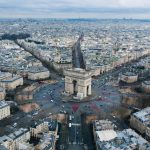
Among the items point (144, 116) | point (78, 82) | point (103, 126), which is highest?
point (78, 82)

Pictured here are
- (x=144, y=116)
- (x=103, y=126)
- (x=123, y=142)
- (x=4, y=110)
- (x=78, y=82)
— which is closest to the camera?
(x=123, y=142)

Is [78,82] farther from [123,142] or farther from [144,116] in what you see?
[123,142]

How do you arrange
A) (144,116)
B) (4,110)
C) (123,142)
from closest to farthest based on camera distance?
(123,142) < (144,116) < (4,110)

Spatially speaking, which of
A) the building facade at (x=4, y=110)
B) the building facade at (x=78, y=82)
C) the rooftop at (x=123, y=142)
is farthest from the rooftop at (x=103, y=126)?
the building facade at (x=78, y=82)

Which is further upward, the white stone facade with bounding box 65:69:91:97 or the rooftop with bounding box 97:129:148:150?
the white stone facade with bounding box 65:69:91:97

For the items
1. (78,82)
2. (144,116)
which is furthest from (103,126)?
(78,82)

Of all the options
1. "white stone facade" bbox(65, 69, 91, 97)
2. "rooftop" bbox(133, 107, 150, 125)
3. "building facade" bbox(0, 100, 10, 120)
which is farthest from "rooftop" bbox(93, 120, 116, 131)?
"white stone facade" bbox(65, 69, 91, 97)

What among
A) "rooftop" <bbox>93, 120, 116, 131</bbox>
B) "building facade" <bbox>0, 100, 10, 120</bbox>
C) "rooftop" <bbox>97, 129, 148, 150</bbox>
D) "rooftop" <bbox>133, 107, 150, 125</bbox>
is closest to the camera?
"rooftop" <bbox>97, 129, 148, 150</bbox>

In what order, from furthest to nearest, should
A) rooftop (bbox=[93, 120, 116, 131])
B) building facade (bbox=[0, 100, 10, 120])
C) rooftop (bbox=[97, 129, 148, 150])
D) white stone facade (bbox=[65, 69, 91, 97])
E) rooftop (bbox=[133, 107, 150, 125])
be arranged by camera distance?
white stone facade (bbox=[65, 69, 91, 97]), building facade (bbox=[0, 100, 10, 120]), rooftop (bbox=[133, 107, 150, 125]), rooftop (bbox=[93, 120, 116, 131]), rooftop (bbox=[97, 129, 148, 150])

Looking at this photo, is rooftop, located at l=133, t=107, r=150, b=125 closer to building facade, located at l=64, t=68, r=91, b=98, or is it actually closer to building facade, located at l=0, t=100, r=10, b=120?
building facade, located at l=64, t=68, r=91, b=98

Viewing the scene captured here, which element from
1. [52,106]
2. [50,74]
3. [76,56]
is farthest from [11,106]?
[76,56]

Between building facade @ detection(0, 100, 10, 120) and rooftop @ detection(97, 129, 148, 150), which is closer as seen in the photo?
rooftop @ detection(97, 129, 148, 150)

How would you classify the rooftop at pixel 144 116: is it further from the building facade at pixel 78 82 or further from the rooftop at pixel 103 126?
the building facade at pixel 78 82

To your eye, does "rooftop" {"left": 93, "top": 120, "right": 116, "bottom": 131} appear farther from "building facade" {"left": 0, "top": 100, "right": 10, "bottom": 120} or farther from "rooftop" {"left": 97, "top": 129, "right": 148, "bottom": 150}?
"building facade" {"left": 0, "top": 100, "right": 10, "bottom": 120}
